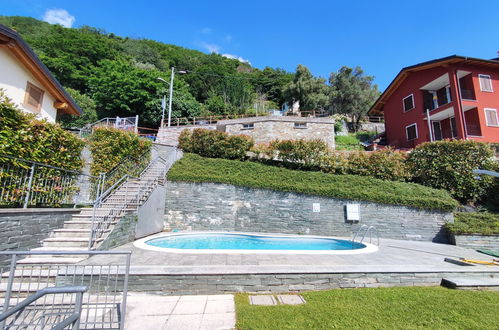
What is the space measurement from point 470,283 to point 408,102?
2089 centimetres

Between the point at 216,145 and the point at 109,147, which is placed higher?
the point at 216,145

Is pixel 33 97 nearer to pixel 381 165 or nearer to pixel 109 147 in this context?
pixel 109 147

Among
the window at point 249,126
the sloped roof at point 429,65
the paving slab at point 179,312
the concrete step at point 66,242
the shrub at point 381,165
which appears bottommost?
the paving slab at point 179,312

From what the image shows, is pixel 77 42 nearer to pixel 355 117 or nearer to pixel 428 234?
pixel 355 117

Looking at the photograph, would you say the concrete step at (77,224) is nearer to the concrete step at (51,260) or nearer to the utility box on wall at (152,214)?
the concrete step at (51,260)

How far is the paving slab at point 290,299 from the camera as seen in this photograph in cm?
379

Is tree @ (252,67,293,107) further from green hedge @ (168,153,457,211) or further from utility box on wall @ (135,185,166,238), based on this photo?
utility box on wall @ (135,185,166,238)

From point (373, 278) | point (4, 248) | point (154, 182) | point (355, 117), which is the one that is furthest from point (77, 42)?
point (373, 278)

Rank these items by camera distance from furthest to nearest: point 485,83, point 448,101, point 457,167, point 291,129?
1. point 291,129
2. point 448,101
3. point 485,83
4. point 457,167

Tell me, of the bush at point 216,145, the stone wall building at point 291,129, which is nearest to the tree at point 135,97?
the stone wall building at point 291,129

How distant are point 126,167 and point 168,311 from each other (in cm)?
882

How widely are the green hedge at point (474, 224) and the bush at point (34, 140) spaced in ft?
48.5

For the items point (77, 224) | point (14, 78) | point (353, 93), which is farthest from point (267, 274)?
point (353, 93)

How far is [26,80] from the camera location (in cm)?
915
